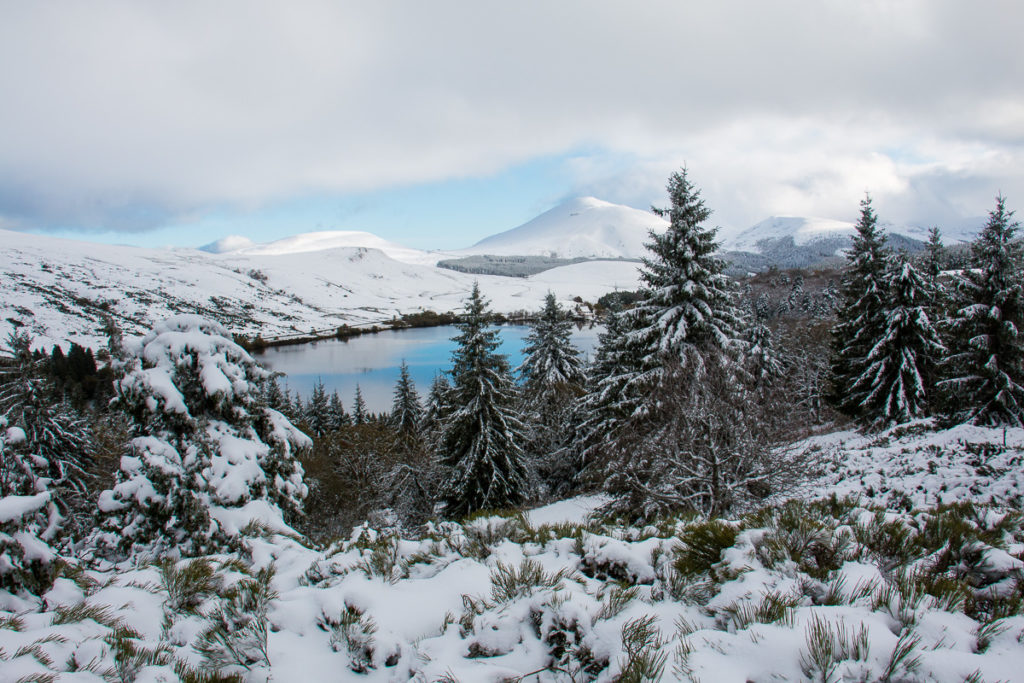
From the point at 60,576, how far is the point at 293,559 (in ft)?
5.32

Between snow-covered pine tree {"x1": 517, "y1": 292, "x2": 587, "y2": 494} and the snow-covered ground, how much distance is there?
59.6 feet

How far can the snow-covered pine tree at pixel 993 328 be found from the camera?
51.3ft

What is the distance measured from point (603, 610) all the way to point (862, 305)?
24687 millimetres

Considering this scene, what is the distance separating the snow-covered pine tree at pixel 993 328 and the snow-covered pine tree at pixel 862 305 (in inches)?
150

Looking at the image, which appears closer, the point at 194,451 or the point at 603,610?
the point at 603,610

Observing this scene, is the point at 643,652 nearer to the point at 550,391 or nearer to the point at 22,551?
the point at 22,551

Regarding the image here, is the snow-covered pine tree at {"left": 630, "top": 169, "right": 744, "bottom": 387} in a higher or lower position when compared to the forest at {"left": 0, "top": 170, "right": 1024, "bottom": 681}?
higher

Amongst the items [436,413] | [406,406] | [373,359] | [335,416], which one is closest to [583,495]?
[436,413]

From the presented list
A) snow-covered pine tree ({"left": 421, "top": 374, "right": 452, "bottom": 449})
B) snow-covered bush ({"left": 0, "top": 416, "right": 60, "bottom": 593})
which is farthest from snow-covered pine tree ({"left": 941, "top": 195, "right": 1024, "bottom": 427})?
snow-covered bush ({"left": 0, "top": 416, "right": 60, "bottom": 593})

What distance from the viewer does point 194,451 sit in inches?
231

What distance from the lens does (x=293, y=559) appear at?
430cm

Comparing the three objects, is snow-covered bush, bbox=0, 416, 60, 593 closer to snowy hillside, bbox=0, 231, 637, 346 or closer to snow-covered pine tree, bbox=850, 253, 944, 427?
snow-covered pine tree, bbox=850, 253, 944, 427

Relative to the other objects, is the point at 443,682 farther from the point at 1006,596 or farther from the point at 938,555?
the point at 938,555

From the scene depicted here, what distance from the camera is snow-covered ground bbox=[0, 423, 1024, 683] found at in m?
1.75
